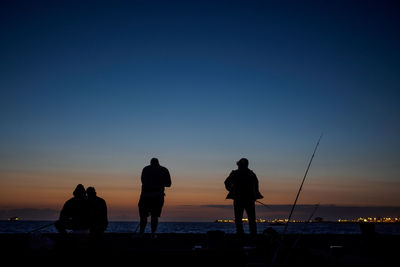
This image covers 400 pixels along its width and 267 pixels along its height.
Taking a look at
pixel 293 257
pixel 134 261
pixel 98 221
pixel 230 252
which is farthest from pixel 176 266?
pixel 98 221

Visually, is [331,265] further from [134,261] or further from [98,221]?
[98,221]

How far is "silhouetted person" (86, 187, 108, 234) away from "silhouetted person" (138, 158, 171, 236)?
2.16 meters

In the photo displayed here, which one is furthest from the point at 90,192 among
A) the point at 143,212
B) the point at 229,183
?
the point at 229,183

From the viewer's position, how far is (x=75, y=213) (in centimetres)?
700

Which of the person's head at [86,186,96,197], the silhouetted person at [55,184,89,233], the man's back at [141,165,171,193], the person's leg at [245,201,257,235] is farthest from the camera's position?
the man's back at [141,165,171,193]

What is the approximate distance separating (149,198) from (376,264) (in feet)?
20.0

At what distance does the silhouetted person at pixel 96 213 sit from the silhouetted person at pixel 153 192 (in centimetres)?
216

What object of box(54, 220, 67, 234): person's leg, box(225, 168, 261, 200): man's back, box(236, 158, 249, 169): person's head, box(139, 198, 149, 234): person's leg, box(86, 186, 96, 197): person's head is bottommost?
box(54, 220, 67, 234): person's leg

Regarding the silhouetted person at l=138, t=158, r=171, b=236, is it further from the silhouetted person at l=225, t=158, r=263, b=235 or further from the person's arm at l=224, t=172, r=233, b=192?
→ the silhouetted person at l=225, t=158, r=263, b=235

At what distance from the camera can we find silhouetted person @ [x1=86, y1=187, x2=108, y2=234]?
634 centimetres

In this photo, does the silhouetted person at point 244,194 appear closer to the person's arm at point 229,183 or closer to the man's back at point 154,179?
the person's arm at point 229,183

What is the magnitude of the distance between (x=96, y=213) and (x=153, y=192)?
8.60 ft

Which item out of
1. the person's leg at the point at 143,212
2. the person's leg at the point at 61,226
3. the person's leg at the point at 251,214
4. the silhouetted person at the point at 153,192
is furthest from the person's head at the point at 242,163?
the person's leg at the point at 61,226

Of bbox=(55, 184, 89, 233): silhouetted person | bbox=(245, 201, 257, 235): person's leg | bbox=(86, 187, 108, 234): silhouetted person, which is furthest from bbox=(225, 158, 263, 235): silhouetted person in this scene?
bbox=(55, 184, 89, 233): silhouetted person
